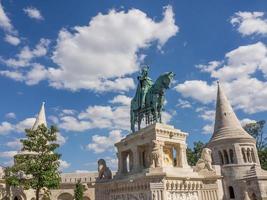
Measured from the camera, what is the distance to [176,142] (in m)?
15.5

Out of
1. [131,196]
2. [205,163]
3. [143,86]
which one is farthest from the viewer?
[143,86]

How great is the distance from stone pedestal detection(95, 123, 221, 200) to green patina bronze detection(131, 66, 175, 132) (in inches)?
38.3

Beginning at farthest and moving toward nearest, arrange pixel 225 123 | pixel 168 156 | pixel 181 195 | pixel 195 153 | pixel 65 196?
pixel 195 153 < pixel 65 196 < pixel 225 123 < pixel 168 156 < pixel 181 195

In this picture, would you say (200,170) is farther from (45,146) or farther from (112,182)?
(45,146)

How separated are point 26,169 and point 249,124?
101ft

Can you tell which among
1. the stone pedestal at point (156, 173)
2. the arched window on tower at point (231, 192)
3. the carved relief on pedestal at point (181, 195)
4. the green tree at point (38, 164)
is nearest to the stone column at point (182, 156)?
the stone pedestal at point (156, 173)

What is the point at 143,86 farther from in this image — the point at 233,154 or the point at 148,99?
the point at 233,154

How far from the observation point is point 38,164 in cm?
1703

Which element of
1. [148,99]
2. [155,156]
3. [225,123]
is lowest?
[155,156]

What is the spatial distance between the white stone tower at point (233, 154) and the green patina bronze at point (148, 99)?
15.7 m

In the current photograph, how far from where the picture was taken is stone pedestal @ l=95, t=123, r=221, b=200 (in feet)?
43.9

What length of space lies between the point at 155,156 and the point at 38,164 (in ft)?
24.0

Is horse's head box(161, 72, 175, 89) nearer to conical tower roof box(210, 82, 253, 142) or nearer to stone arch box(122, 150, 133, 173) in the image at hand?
stone arch box(122, 150, 133, 173)

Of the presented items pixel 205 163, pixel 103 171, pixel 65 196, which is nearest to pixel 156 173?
pixel 205 163
